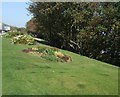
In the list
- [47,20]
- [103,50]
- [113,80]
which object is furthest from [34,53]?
[47,20]

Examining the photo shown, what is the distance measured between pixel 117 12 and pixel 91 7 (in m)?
4.51

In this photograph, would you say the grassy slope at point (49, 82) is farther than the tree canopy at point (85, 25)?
No

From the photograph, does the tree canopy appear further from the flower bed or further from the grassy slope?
the grassy slope

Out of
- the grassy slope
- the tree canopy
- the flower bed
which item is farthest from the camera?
the tree canopy

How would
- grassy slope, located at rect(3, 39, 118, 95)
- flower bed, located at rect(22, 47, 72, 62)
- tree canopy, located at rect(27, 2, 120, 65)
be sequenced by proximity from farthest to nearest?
tree canopy, located at rect(27, 2, 120, 65), flower bed, located at rect(22, 47, 72, 62), grassy slope, located at rect(3, 39, 118, 95)

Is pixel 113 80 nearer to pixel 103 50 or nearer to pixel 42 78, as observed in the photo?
pixel 42 78

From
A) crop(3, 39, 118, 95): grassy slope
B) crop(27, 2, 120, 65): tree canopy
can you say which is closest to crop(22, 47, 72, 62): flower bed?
crop(3, 39, 118, 95): grassy slope

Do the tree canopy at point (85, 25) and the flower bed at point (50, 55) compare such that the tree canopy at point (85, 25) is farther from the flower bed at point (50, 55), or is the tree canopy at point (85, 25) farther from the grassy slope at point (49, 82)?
the grassy slope at point (49, 82)

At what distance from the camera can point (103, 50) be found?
24328 mm

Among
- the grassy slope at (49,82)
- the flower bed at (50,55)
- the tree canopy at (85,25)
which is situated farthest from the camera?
the tree canopy at (85,25)

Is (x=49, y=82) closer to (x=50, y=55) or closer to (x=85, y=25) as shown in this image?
(x=50, y=55)

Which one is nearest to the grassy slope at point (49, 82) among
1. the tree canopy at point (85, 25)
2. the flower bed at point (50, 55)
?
the flower bed at point (50, 55)

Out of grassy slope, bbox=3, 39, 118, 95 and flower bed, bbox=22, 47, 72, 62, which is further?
flower bed, bbox=22, 47, 72, 62

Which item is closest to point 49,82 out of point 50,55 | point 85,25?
point 50,55
